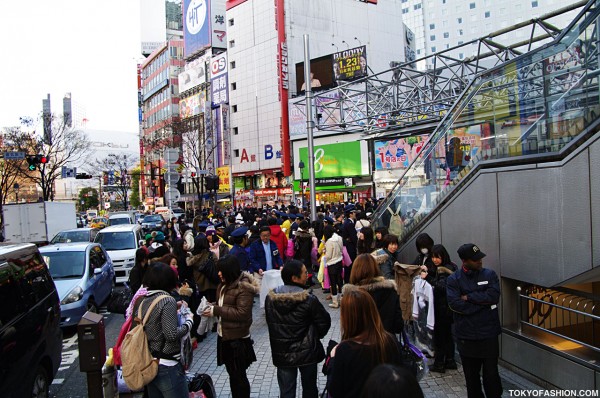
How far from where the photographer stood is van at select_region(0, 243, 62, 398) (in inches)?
170

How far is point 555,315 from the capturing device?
5.45 metres

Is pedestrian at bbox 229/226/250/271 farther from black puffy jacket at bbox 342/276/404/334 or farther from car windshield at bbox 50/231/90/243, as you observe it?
car windshield at bbox 50/231/90/243

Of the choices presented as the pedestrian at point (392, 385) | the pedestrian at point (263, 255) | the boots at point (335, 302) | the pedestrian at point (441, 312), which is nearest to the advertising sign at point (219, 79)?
the pedestrian at point (263, 255)

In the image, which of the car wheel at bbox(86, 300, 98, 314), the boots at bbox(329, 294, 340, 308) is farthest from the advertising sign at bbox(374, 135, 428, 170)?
the car wheel at bbox(86, 300, 98, 314)

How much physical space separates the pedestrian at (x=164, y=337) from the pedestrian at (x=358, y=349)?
4.92 feet

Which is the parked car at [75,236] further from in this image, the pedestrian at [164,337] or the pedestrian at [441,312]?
the pedestrian at [441,312]

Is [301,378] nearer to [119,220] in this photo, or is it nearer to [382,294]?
[382,294]

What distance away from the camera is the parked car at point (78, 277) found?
8234mm

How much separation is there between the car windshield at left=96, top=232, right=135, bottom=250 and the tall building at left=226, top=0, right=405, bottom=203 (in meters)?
29.3

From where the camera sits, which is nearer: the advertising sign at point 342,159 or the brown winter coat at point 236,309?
the brown winter coat at point 236,309

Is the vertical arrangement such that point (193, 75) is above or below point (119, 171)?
above

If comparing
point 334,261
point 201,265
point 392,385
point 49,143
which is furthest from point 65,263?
point 49,143

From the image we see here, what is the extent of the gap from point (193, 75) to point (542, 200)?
6082 centimetres

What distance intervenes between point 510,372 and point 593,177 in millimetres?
2591
